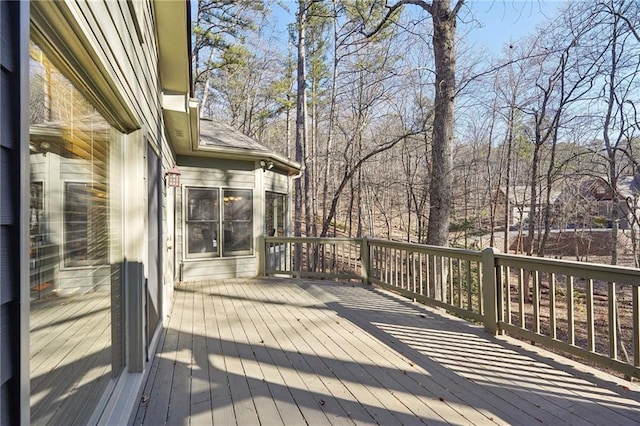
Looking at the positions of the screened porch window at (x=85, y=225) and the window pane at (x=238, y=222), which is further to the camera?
the window pane at (x=238, y=222)

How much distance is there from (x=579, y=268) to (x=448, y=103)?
11.8 feet

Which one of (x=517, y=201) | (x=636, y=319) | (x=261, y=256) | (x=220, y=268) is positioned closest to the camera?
(x=636, y=319)

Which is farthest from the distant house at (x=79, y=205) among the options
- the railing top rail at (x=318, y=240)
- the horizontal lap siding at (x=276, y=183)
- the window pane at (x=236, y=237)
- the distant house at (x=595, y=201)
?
the distant house at (x=595, y=201)

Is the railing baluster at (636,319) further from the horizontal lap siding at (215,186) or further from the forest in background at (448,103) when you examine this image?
the horizontal lap siding at (215,186)

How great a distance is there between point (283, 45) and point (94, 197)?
1367 cm

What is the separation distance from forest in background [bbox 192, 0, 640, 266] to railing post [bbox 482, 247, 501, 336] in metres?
2.05

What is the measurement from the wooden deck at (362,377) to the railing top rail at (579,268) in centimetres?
75

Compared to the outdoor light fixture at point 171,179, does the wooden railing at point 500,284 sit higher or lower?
lower

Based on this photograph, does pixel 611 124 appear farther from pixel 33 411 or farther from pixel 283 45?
pixel 283 45

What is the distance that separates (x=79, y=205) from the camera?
58.8 inches

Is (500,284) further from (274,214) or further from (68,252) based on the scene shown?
(274,214)

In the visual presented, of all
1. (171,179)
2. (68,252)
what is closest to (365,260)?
(171,179)

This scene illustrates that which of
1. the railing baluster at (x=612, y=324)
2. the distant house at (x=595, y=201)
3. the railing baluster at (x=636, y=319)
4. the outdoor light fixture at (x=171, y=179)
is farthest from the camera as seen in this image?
the distant house at (x=595, y=201)

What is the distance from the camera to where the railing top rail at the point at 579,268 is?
2.43 metres
